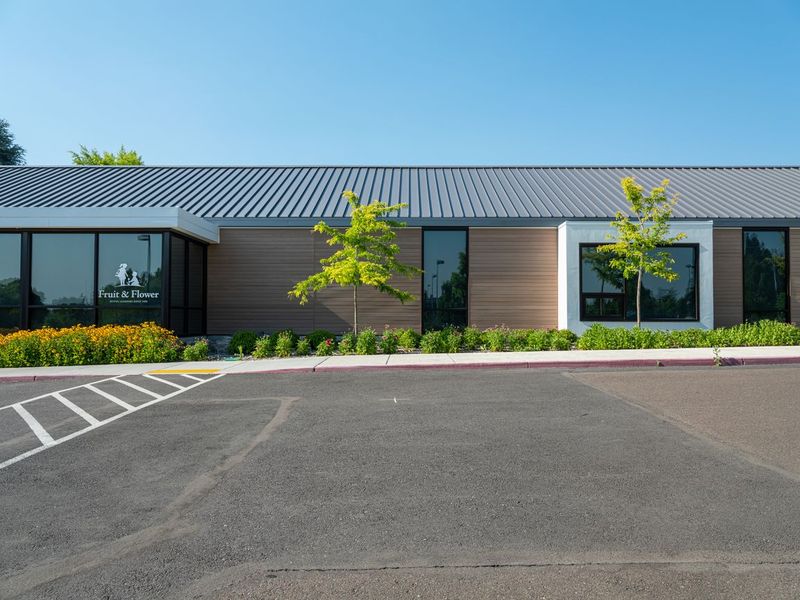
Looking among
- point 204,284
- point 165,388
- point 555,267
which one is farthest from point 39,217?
point 555,267

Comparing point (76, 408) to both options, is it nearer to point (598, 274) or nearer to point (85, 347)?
point (85, 347)

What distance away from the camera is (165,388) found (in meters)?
10.5

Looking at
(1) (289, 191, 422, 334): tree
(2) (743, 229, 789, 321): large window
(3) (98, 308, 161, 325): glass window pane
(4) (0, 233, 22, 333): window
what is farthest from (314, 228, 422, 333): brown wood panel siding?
(2) (743, 229, 789, 321): large window

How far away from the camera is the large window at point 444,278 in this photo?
63.5 ft

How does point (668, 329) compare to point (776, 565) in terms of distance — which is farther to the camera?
point (668, 329)

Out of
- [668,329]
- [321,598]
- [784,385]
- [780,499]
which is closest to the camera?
[321,598]

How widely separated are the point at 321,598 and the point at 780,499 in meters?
3.68

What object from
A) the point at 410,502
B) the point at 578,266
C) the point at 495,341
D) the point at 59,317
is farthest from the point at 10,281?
the point at 578,266

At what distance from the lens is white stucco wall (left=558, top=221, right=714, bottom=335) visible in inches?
709

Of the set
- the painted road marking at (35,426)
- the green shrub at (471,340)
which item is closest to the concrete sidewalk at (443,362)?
the green shrub at (471,340)

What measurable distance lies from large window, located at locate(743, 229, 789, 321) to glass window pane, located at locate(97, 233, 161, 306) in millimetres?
18955

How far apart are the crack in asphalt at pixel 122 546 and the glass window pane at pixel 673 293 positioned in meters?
16.0

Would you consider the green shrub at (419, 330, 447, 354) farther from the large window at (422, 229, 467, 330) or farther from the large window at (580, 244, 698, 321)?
the large window at (580, 244, 698, 321)

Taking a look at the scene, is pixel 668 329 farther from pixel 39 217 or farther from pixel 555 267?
pixel 39 217
